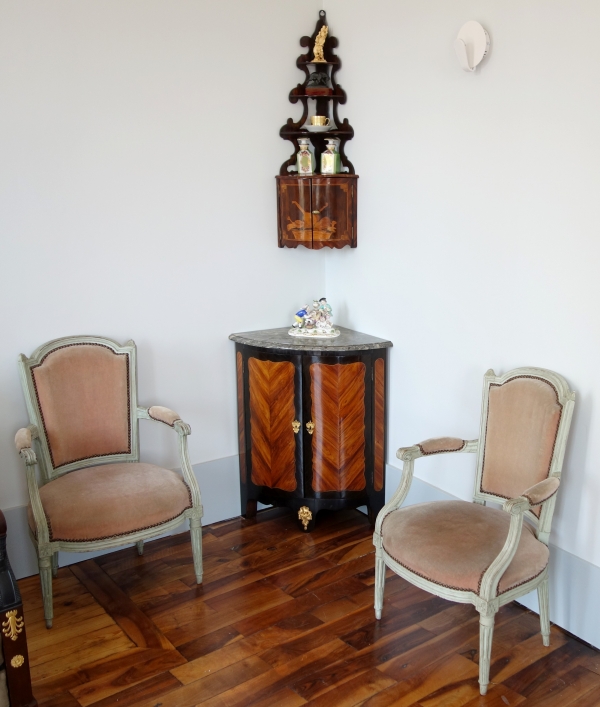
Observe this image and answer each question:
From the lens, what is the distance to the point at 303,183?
3.45 metres

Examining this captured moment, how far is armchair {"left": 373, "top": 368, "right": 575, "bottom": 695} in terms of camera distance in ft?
7.47

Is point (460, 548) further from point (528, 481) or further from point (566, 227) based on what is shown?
point (566, 227)

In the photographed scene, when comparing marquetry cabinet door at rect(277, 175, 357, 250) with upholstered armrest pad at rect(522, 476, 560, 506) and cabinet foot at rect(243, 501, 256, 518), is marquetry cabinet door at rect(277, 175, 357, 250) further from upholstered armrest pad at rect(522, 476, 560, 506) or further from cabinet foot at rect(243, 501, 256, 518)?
upholstered armrest pad at rect(522, 476, 560, 506)

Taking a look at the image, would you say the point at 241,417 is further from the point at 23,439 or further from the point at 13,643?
the point at 13,643

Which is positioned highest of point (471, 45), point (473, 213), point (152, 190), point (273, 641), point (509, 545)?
point (471, 45)

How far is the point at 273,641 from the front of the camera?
2.60 meters

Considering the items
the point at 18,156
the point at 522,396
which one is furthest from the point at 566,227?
the point at 18,156

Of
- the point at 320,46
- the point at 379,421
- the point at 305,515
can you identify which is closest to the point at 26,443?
the point at 305,515

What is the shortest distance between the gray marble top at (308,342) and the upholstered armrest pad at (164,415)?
56 centimetres

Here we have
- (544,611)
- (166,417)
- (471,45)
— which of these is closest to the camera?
(544,611)

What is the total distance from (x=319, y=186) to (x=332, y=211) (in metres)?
0.14

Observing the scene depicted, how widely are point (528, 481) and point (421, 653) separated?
732mm

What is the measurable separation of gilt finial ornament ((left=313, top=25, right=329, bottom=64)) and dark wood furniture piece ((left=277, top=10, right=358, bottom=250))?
0.02 metres

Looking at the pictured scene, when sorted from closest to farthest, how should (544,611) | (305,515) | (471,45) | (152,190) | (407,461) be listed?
(544,611), (407,461), (471,45), (152,190), (305,515)
